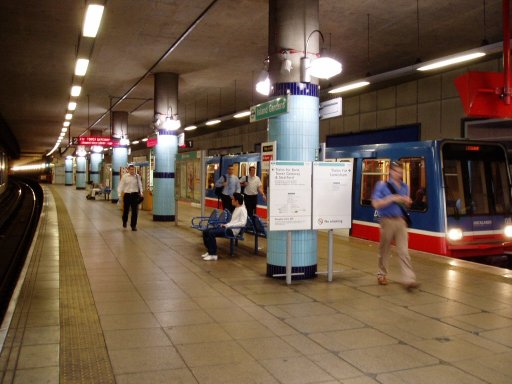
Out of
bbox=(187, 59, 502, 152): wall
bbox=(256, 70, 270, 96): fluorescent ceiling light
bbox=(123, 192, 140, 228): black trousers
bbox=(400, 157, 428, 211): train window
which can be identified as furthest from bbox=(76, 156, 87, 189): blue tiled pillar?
bbox=(256, 70, 270, 96): fluorescent ceiling light

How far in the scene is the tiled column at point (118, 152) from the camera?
2400 cm

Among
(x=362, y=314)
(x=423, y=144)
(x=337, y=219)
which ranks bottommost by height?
(x=362, y=314)

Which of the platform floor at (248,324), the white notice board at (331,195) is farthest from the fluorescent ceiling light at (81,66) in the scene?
the white notice board at (331,195)

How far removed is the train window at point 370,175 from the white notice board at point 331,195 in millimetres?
4015

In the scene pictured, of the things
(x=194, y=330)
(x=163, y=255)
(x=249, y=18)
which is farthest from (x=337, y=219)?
(x=249, y=18)

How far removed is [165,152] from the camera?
630 inches

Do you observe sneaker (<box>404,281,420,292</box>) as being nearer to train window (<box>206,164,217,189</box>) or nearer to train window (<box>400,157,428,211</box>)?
train window (<box>400,157,428,211</box>)

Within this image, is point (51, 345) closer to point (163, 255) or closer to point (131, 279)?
point (131, 279)

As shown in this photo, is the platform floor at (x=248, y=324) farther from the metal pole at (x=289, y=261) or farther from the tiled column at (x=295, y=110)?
the tiled column at (x=295, y=110)

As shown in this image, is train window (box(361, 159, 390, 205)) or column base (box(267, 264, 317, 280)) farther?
train window (box(361, 159, 390, 205))

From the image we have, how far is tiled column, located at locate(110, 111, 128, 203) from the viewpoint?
24000 millimetres

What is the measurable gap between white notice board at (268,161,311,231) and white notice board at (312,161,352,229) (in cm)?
12

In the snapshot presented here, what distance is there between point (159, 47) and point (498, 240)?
29.1ft

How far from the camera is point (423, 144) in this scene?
31.9 ft
